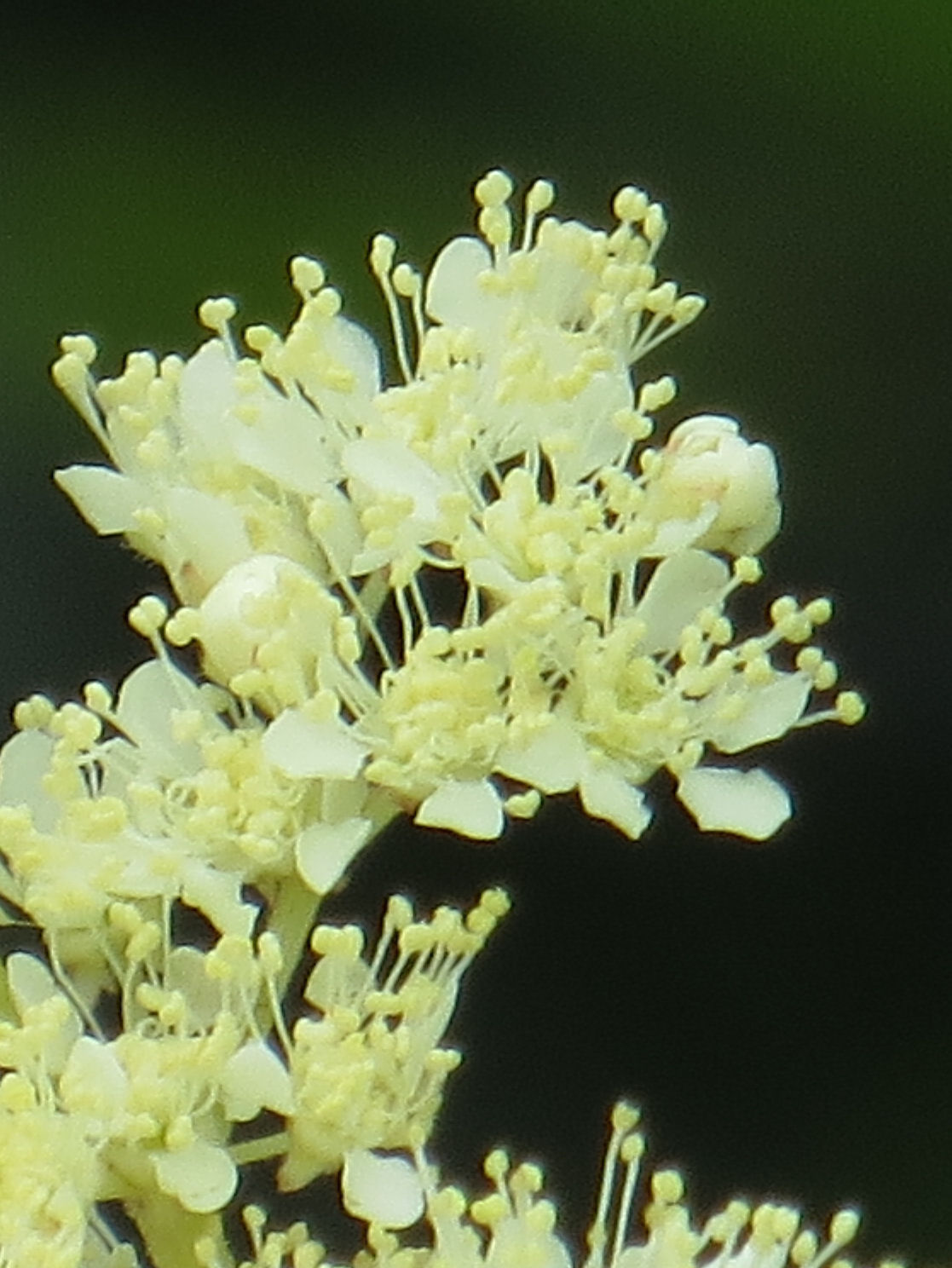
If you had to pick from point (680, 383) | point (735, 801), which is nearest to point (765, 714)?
point (735, 801)

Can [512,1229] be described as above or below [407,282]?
below

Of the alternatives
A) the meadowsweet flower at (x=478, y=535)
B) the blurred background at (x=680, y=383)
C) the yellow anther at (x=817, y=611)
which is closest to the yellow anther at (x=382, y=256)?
the meadowsweet flower at (x=478, y=535)

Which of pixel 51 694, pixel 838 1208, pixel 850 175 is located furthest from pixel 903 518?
pixel 51 694

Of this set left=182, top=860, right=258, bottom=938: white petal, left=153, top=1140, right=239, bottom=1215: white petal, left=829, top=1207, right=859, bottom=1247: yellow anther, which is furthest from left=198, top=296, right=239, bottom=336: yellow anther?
left=829, top=1207, right=859, bottom=1247: yellow anther

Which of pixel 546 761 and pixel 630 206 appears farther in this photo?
pixel 630 206

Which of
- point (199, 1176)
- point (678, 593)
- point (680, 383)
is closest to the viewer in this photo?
point (199, 1176)

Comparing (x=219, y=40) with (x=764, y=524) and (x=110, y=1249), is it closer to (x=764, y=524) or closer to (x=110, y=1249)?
(x=764, y=524)

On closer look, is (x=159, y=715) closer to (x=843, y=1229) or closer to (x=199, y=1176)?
(x=199, y=1176)
